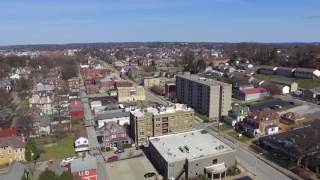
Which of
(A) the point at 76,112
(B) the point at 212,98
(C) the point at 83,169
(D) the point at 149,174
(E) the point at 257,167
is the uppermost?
(B) the point at 212,98

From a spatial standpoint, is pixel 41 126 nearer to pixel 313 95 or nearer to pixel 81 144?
pixel 81 144

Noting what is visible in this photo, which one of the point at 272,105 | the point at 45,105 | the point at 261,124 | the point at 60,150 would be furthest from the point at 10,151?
the point at 272,105

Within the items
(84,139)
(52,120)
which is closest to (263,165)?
(84,139)

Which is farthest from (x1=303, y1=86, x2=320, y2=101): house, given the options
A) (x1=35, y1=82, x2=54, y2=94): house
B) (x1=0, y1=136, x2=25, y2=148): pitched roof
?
(x1=35, y1=82, x2=54, y2=94): house

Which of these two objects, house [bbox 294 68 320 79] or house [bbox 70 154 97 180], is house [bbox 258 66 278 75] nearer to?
house [bbox 294 68 320 79]

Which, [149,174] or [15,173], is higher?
[15,173]

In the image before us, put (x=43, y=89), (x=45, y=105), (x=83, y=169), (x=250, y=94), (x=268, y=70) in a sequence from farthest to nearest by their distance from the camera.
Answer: (x=268, y=70) < (x=43, y=89) < (x=250, y=94) < (x=45, y=105) < (x=83, y=169)

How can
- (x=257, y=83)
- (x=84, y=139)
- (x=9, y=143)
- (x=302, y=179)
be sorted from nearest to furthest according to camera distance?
(x=302, y=179)
(x=9, y=143)
(x=84, y=139)
(x=257, y=83)

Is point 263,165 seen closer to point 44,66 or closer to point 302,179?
point 302,179
